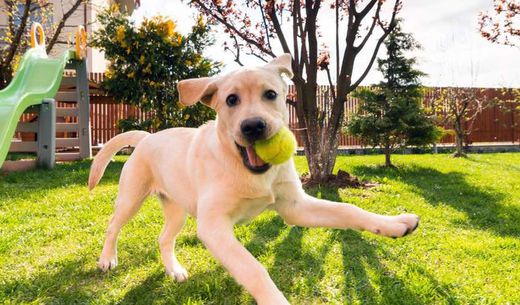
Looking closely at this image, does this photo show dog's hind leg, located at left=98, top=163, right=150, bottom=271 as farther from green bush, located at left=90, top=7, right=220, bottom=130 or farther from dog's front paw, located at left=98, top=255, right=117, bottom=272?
green bush, located at left=90, top=7, right=220, bottom=130

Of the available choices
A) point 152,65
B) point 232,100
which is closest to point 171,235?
point 232,100

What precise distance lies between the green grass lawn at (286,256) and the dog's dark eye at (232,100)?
1261mm

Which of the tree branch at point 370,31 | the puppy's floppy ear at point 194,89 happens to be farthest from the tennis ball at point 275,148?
the tree branch at point 370,31

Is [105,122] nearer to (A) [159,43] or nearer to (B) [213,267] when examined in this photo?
(A) [159,43]

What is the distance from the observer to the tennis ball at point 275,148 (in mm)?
2350

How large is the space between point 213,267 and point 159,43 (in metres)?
7.68

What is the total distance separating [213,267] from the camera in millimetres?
3445

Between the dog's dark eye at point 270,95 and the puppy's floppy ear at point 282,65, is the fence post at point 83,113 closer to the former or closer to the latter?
the puppy's floppy ear at point 282,65

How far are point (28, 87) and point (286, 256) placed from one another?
7415 mm

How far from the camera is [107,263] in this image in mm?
3402

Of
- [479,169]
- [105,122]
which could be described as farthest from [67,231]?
[105,122]

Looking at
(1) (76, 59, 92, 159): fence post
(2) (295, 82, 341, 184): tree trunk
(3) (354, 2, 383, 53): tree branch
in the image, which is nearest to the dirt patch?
(2) (295, 82, 341, 184): tree trunk

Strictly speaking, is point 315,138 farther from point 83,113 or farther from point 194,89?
point 83,113

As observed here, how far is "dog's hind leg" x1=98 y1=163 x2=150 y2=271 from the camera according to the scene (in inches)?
131
